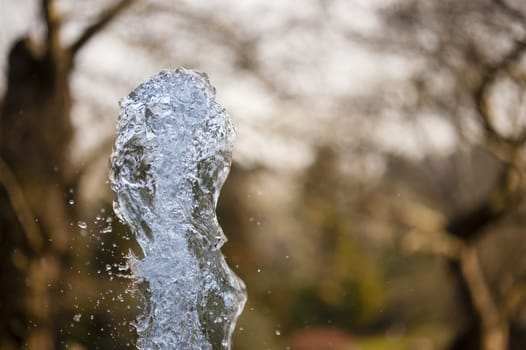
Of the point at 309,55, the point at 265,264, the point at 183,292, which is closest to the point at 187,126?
the point at 183,292

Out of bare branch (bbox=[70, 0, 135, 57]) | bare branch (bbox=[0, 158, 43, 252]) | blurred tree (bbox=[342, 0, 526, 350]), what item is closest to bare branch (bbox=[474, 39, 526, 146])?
blurred tree (bbox=[342, 0, 526, 350])

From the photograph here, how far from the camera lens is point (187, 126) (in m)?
3.09

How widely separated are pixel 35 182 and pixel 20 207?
0.22m

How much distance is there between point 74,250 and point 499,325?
3830mm

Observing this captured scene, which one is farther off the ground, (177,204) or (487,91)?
(177,204)

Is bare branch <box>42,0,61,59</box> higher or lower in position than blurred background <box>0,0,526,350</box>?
higher

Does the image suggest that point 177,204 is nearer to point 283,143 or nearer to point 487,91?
point 487,91

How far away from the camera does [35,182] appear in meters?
6.93

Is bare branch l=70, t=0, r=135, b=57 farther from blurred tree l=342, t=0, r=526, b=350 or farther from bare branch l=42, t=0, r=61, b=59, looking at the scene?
blurred tree l=342, t=0, r=526, b=350

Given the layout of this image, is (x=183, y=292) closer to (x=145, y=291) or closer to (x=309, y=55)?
(x=145, y=291)

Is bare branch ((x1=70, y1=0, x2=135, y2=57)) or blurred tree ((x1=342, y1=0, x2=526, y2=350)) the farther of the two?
blurred tree ((x1=342, y1=0, x2=526, y2=350))

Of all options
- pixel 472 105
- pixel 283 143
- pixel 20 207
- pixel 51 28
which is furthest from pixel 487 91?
pixel 20 207

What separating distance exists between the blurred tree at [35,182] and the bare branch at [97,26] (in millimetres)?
114

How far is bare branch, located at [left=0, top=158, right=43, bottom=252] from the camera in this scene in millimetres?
6797
